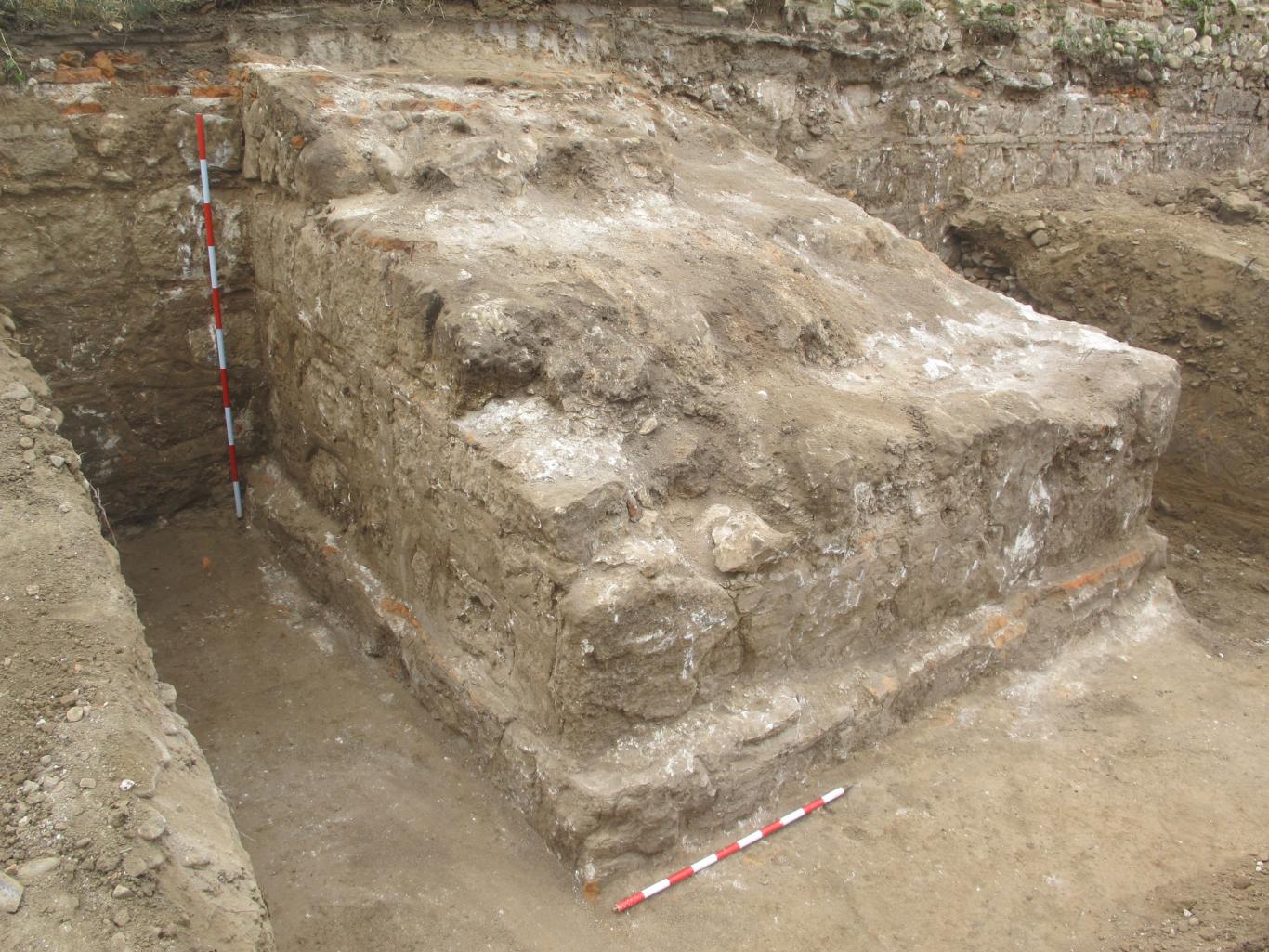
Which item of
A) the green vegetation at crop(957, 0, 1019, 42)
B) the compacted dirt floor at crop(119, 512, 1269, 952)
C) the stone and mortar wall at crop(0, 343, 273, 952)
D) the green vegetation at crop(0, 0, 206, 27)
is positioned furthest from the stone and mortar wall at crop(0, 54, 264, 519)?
the green vegetation at crop(957, 0, 1019, 42)

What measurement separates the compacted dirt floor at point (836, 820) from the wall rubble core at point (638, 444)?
5.4 inches

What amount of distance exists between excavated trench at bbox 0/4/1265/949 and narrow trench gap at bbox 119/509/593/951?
0.5 inches

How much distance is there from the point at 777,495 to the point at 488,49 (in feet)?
8.41

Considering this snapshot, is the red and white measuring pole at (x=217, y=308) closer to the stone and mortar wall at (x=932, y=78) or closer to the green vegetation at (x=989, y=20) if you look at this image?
the stone and mortar wall at (x=932, y=78)

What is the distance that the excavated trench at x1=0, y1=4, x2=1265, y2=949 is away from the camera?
2.62 m

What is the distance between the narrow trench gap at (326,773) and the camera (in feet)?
8.37

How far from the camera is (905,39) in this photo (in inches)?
221

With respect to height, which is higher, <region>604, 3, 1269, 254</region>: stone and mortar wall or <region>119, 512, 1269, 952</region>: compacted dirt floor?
<region>604, 3, 1269, 254</region>: stone and mortar wall

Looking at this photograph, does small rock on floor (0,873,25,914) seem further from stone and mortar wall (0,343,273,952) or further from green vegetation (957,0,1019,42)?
green vegetation (957,0,1019,42)

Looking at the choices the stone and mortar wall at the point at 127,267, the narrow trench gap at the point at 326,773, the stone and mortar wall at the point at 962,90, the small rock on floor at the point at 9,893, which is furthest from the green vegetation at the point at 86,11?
the small rock on floor at the point at 9,893

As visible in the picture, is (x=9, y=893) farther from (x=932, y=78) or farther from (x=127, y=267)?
(x=932, y=78)

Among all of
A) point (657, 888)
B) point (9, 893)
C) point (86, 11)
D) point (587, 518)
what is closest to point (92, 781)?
point (9, 893)

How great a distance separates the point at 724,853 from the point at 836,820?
37 centimetres

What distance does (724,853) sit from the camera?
8.91 ft
